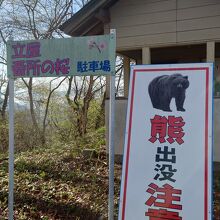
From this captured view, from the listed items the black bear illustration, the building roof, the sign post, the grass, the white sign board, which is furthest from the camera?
the building roof

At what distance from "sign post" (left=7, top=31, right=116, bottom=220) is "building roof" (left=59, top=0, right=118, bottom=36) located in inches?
104

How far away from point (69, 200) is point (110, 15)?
406 centimetres

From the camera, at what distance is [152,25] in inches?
274

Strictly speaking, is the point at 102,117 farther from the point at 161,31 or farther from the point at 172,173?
the point at 172,173

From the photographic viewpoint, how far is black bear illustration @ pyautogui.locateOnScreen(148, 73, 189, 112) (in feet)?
12.4

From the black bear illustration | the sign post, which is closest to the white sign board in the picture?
the black bear illustration

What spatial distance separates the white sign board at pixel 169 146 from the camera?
354 centimetres

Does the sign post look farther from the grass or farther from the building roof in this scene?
the building roof

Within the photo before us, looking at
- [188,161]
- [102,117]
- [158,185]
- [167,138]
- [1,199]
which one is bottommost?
[1,199]

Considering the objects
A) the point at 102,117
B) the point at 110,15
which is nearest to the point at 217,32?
the point at 110,15

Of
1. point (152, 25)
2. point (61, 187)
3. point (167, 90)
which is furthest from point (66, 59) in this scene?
point (152, 25)

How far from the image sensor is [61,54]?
427 centimetres

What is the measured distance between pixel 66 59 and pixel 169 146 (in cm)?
170

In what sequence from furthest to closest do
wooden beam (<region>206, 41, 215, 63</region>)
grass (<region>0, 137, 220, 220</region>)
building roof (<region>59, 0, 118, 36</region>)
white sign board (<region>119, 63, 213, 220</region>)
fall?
building roof (<region>59, 0, 118, 36</region>), wooden beam (<region>206, 41, 215, 63</region>), grass (<region>0, 137, 220, 220</region>), white sign board (<region>119, 63, 213, 220</region>)
